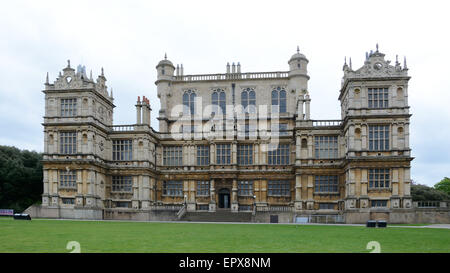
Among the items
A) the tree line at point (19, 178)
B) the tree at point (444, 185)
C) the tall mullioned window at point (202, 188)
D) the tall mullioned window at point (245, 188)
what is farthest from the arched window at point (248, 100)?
the tree at point (444, 185)

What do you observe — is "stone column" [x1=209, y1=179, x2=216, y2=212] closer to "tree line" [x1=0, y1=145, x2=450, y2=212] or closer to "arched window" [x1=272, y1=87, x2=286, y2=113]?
"arched window" [x1=272, y1=87, x2=286, y2=113]

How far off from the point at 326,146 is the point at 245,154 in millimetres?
10632

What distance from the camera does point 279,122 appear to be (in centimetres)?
6097

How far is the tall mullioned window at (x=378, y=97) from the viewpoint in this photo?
4850 cm

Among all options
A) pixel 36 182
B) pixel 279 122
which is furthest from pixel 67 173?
pixel 279 122

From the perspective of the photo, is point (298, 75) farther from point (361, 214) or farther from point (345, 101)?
point (361, 214)

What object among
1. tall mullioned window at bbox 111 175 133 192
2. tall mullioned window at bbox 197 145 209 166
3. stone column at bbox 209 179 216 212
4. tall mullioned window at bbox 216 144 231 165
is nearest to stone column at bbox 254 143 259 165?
tall mullioned window at bbox 216 144 231 165

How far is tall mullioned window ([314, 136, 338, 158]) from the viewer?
52938 mm

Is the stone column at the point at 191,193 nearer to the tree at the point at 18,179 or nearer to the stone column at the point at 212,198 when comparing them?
the stone column at the point at 212,198

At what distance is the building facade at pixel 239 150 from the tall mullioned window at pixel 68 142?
0.12m

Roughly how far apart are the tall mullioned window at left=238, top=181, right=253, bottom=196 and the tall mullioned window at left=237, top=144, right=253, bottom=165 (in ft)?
8.54
